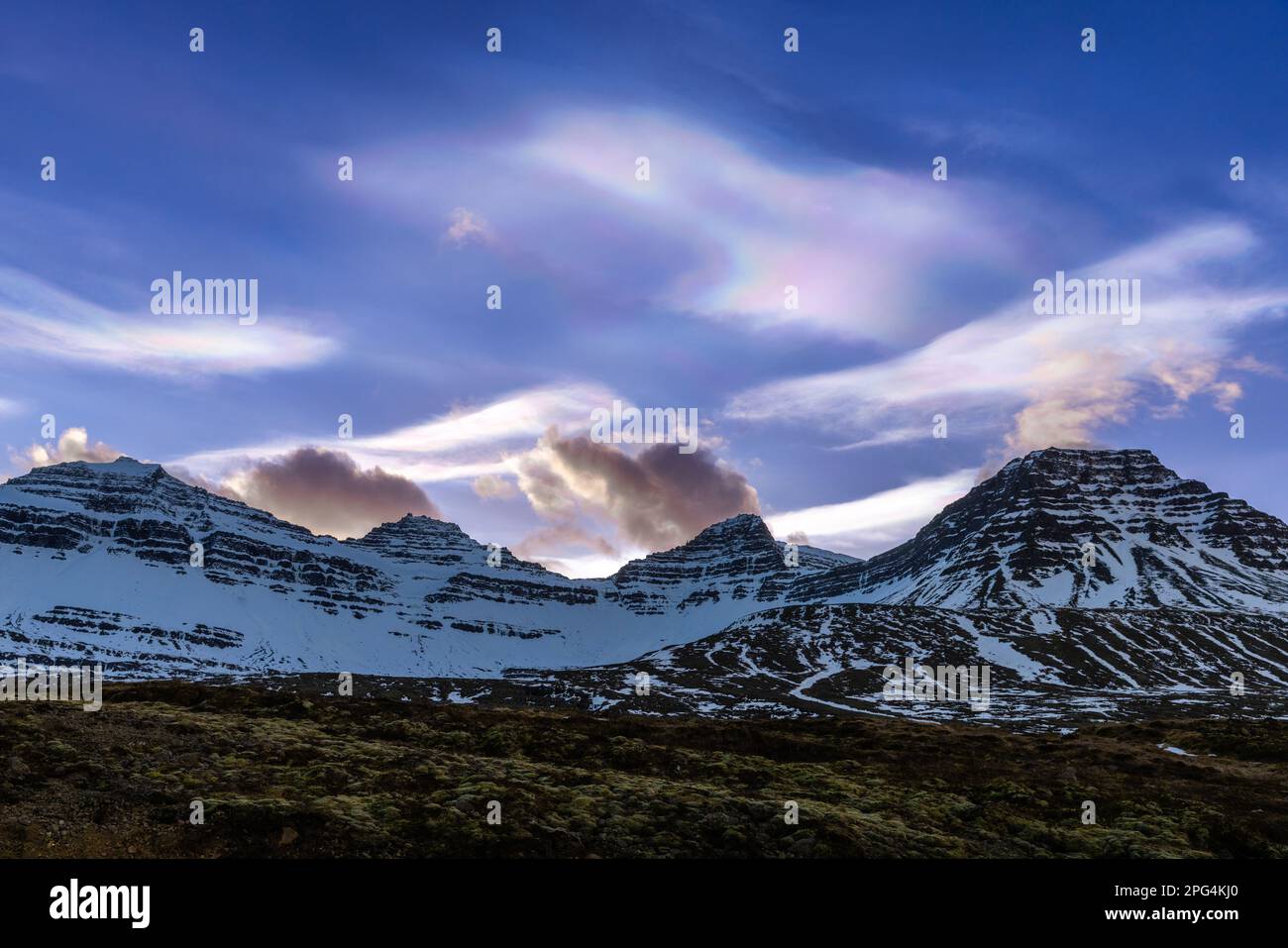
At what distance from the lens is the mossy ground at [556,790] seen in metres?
19.9

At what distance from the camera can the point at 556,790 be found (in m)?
25.4

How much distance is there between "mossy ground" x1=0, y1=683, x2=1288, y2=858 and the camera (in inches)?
782

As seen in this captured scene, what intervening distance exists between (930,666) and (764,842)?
609 feet

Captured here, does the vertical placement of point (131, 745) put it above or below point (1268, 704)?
above

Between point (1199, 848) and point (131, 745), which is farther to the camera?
point (131, 745)

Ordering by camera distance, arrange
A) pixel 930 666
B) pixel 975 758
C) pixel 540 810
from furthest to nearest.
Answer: pixel 930 666, pixel 975 758, pixel 540 810

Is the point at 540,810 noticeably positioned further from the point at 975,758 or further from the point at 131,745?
the point at 975,758
